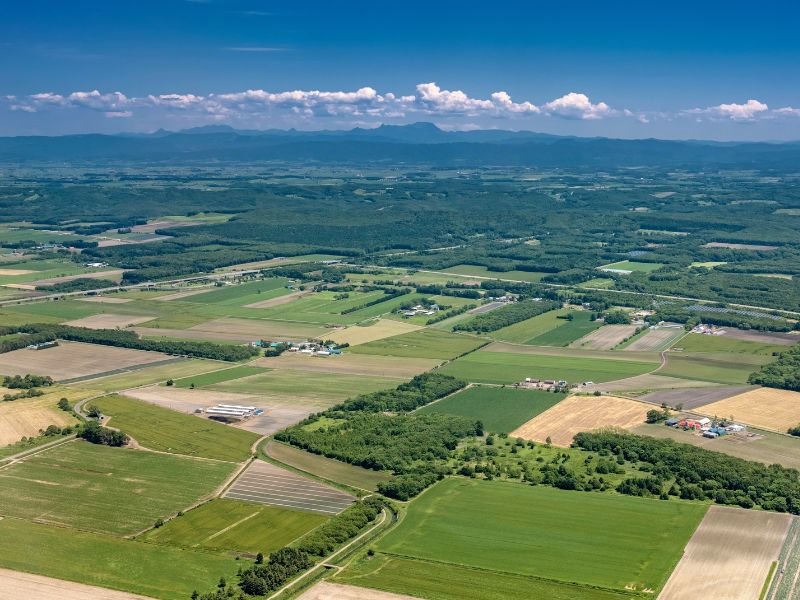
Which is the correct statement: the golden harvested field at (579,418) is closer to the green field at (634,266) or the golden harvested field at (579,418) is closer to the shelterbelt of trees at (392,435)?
the shelterbelt of trees at (392,435)

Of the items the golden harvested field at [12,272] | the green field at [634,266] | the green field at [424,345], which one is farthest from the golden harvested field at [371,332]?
the golden harvested field at [12,272]

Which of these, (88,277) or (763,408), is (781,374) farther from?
(88,277)

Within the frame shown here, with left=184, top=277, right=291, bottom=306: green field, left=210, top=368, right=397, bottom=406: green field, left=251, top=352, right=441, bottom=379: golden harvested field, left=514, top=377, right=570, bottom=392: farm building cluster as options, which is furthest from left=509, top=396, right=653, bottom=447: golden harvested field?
left=184, top=277, right=291, bottom=306: green field

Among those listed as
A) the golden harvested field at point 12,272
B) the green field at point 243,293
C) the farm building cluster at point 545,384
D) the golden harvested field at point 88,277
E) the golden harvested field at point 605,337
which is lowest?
the farm building cluster at point 545,384

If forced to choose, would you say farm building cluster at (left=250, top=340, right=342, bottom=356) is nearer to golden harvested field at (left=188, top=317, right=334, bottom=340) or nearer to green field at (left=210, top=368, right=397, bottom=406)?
golden harvested field at (left=188, top=317, right=334, bottom=340)

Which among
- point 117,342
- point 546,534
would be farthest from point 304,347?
point 546,534

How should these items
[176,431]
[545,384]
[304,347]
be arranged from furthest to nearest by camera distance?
[304,347]
[545,384]
[176,431]
